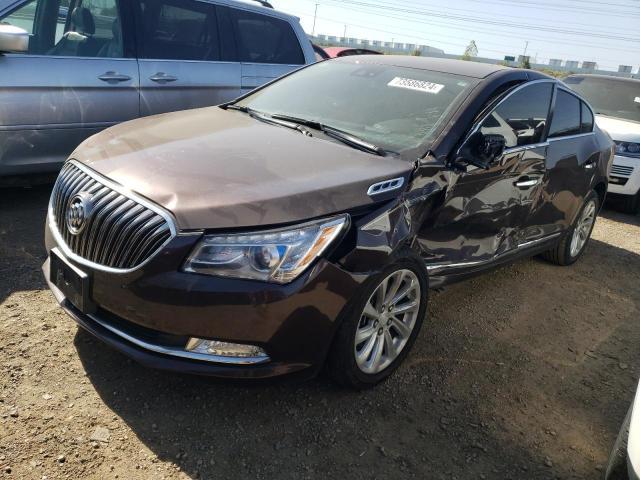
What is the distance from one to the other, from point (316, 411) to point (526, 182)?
216 cm

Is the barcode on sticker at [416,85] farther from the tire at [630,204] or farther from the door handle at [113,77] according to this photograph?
the tire at [630,204]

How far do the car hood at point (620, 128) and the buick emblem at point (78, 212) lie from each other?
267 inches

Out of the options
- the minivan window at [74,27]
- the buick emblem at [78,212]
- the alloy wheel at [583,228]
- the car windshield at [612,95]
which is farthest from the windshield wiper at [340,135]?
the car windshield at [612,95]

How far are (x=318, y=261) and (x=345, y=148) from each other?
35.1 inches

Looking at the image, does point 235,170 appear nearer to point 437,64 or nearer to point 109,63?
point 437,64

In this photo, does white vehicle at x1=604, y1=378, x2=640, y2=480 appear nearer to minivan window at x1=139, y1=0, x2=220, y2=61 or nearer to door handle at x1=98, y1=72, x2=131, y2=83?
door handle at x1=98, y1=72, x2=131, y2=83

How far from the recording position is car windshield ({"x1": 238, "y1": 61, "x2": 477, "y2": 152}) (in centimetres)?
329

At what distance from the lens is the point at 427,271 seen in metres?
3.15

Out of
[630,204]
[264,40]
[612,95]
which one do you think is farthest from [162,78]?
[612,95]

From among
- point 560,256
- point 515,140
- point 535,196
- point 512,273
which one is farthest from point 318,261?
point 560,256

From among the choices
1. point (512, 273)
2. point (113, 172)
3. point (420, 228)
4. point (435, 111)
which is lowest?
point (512, 273)

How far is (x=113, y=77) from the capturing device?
476cm

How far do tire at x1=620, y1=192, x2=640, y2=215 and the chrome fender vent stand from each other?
6.01m

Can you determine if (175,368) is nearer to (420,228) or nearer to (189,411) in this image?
(189,411)
